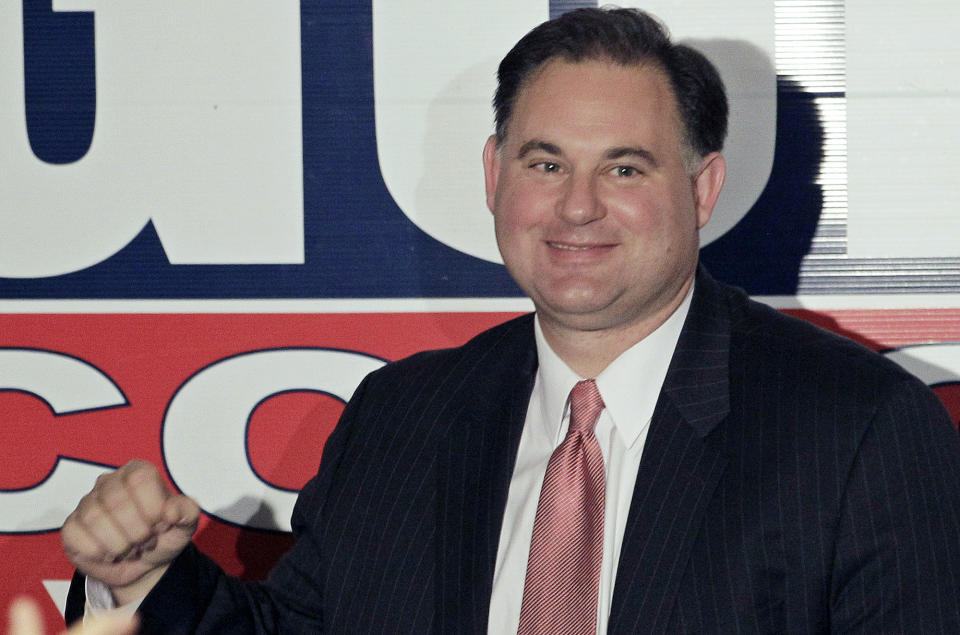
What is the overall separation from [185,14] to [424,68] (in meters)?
0.45

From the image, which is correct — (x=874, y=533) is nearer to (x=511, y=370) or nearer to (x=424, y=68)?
(x=511, y=370)

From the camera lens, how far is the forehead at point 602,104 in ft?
4.75

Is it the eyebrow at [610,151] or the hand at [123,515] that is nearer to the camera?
the hand at [123,515]

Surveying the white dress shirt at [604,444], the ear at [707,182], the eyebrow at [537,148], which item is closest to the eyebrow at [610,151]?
the eyebrow at [537,148]

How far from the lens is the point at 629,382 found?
1.46 meters

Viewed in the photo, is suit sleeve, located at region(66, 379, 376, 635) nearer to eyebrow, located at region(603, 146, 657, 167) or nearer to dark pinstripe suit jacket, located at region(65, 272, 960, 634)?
dark pinstripe suit jacket, located at region(65, 272, 960, 634)

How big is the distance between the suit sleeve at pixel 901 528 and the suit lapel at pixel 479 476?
0.43 meters

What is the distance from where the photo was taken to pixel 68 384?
2.09m

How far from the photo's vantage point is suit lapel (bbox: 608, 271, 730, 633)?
4.27ft

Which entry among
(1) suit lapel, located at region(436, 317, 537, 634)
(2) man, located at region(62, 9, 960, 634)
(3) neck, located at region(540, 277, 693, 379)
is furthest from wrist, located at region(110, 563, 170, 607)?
(3) neck, located at region(540, 277, 693, 379)

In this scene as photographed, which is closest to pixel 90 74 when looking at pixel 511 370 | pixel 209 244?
pixel 209 244

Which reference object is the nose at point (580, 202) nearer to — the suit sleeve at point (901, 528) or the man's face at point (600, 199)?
the man's face at point (600, 199)

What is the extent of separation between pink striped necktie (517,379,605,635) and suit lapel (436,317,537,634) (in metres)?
0.07

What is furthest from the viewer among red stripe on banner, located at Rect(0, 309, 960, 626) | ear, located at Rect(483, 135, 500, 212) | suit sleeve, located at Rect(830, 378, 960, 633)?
red stripe on banner, located at Rect(0, 309, 960, 626)
